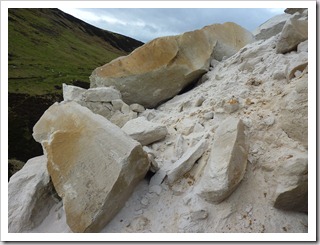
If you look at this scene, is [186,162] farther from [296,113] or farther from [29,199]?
[29,199]

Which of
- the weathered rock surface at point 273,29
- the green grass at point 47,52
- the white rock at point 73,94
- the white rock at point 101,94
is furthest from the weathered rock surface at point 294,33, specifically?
the green grass at point 47,52

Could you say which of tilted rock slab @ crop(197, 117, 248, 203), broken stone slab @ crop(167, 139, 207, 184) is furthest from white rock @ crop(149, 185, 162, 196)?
tilted rock slab @ crop(197, 117, 248, 203)

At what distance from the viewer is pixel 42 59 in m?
62.7

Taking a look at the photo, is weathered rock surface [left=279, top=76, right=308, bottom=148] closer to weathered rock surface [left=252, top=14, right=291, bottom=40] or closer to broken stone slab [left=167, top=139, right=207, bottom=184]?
broken stone slab [left=167, top=139, right=207, bottom=184]

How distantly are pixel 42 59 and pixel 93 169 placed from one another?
63.5 meters

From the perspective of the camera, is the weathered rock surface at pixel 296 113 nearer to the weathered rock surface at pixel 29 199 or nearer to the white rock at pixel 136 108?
the white rock at pixel 136 108

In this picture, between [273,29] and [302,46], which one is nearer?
[302,46]

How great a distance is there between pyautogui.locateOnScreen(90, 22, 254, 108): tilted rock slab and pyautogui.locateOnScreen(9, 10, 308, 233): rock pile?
329 centimetres

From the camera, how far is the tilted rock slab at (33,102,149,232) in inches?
→ 231

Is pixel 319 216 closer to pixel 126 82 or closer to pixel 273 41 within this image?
pixel 273 41

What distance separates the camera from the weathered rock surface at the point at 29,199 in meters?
6.58

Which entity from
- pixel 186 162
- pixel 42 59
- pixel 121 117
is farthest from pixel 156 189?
pixel 42 59

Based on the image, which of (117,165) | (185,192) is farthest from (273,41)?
(117,165)

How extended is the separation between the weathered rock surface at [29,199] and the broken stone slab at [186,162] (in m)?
3.10
